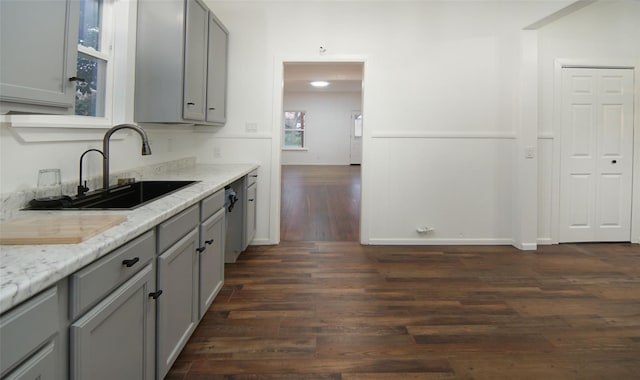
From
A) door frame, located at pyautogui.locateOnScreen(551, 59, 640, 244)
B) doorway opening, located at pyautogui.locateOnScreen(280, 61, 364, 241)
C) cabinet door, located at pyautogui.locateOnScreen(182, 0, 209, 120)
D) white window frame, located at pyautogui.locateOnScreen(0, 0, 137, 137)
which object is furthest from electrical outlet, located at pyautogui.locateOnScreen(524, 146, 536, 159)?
white window frame, located at pyautogui.locateOnScreen(0, 0, 137, 137)

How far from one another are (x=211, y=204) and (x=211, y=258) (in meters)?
0.34

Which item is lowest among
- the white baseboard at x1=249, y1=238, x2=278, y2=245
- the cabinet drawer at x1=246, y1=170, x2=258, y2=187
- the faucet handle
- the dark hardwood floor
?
the dark hardwood floor

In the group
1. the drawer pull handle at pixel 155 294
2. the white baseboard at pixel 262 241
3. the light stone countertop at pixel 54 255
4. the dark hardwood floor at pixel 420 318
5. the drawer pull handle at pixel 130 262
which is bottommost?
the dark hardwood floor at pixel 420 318

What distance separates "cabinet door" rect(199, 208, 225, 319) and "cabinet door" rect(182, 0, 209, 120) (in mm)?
917

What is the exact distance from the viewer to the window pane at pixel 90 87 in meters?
2.30

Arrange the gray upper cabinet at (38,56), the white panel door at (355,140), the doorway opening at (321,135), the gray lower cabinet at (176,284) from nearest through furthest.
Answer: the gray upper cabinet at (38,56), the gray lower cabinet at (176,284), the doorway opening at (321,135), the white panel door at (355,140)

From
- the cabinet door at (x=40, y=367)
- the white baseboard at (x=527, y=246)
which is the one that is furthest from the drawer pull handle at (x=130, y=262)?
the white baseboard at (x=527, y=246)

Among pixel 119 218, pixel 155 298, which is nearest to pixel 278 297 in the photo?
pixel 155 298

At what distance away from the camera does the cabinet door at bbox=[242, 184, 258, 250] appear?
370 centimetres

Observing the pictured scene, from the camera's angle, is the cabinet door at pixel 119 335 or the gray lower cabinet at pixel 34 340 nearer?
the gray lower cabinet at pixel 34 340

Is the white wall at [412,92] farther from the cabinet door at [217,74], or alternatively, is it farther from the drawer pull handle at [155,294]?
the drawer pull handle at [155,294]

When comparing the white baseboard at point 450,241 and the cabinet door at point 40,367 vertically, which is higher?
the cabinet door at point 40,367

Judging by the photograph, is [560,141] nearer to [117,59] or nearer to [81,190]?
[117,59]

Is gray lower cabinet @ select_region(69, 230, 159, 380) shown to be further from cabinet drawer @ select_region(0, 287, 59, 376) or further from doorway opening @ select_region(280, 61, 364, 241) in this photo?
doorway opening @ select_region(280, 61, 364, 241)
